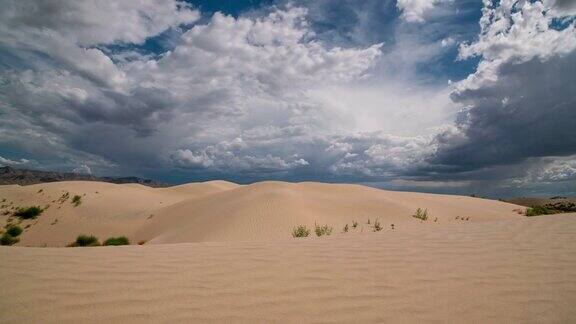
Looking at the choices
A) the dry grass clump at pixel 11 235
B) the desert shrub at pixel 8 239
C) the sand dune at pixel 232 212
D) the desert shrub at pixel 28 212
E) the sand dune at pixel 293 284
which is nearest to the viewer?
the sand dune at pixel 293 284

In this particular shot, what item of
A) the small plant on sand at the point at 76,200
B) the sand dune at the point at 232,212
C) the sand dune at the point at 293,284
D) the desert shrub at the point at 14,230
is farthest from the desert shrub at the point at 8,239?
the sand dune at the point at 293,284

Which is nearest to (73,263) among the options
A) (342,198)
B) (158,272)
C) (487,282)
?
(158,272)

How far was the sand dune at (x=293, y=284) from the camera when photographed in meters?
3.14

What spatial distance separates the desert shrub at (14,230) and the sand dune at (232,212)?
43 cm

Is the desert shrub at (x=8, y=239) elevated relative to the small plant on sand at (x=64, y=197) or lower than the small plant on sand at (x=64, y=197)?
lower

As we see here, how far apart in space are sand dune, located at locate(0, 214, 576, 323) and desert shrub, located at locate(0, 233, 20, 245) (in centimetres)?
1612

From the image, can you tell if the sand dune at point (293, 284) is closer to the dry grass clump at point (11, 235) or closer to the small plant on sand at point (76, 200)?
the dry grass clump at point (11, 235)

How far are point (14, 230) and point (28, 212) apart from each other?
3.15 metres

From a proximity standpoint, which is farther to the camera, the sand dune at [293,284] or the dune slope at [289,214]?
the dune slope at [289,214]

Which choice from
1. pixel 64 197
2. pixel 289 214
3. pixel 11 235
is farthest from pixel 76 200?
pixel 289 214

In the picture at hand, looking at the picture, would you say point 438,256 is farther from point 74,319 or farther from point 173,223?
point 173,223

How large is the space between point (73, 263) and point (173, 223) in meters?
16.2

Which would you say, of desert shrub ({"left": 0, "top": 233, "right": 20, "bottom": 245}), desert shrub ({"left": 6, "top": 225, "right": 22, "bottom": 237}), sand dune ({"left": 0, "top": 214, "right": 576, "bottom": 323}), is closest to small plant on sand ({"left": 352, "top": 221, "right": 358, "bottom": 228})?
sand dune ({"left": 0, "top": 214, "right": 576, "bottom": 323})

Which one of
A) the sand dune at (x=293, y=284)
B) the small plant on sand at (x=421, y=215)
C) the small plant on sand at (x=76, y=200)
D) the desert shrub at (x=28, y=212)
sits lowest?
the sand dune at (x=293, y=284)
